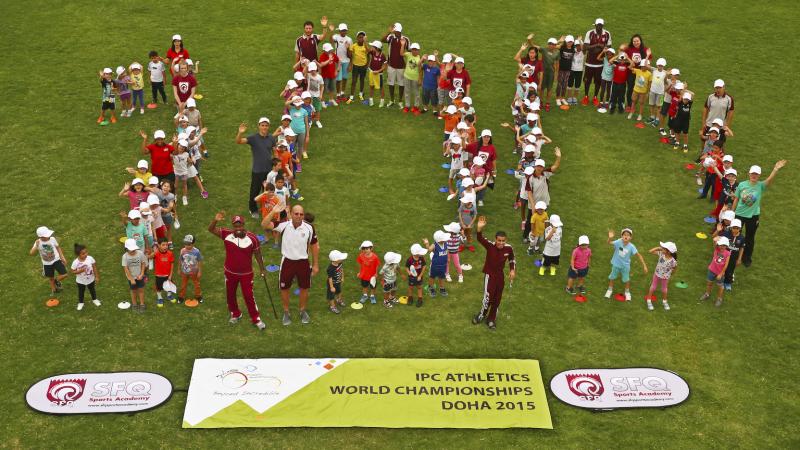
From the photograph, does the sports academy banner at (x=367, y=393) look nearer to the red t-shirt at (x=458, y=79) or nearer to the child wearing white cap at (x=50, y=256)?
the child wearing white cap at (x=50, y=256)

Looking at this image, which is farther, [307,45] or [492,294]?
[307,45]

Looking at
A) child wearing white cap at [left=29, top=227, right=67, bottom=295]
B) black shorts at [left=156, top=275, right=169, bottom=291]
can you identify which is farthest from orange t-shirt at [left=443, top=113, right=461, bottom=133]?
child wearing white cap at [left=29, top=227, right=67, bottom=295]

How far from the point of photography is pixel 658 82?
26.3 meters

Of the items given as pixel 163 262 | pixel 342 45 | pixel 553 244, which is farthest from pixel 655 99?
pixel 163 262

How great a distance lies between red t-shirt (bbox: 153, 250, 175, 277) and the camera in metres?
18.6

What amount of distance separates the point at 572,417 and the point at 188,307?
8.75 m

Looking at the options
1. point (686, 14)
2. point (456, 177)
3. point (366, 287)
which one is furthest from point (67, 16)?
point (686, 14)

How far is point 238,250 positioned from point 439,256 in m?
4.67

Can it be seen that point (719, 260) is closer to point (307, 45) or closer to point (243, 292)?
point (243, 292)

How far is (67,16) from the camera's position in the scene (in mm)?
32781

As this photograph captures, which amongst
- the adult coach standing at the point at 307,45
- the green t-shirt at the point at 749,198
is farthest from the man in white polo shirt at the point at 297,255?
the adult coach standing at the point at 307,45

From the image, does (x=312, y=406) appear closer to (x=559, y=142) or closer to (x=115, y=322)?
(x=115, y=322)

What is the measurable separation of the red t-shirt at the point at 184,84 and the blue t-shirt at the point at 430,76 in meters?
7.20

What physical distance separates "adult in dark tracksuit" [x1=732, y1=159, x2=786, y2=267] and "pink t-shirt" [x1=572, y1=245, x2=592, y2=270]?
169 inches
